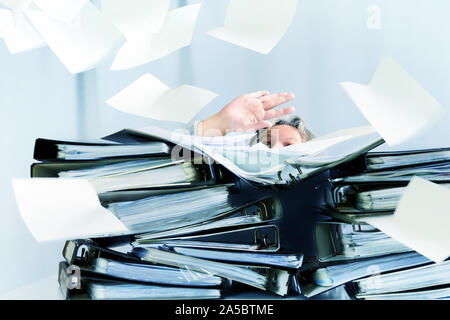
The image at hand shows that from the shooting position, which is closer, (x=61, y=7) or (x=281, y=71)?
(x=61, y=7)

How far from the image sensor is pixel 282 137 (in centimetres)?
58

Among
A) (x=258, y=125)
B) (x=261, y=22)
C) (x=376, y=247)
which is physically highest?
(x=261, y=22)

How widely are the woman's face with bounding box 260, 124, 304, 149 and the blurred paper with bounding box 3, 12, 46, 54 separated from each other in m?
0.28

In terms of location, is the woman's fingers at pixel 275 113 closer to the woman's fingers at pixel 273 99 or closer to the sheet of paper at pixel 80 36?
the woman's fingers at pixel 273 99

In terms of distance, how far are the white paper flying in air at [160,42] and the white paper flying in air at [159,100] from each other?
0.03 m

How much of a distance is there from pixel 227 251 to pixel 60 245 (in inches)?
11.0

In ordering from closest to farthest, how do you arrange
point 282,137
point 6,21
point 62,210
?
point 62,210 < point 6,21 < point 282,137

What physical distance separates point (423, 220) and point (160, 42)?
30 cm

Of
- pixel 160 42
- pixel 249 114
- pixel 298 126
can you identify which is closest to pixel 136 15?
pixel 160 42

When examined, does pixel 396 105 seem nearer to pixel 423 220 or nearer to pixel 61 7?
pixel 423 220

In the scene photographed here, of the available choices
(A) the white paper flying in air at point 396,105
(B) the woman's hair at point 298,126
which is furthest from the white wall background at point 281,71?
(A) the white paper flying in air at point 396,105

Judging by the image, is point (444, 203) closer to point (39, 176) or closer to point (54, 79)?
point (39, 176)

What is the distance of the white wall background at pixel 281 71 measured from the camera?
575 millimetres

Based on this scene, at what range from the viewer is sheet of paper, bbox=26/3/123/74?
17.6 inches
